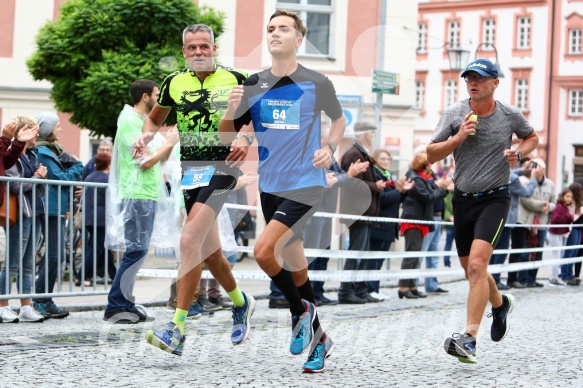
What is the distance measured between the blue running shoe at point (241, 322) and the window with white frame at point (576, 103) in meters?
57.9

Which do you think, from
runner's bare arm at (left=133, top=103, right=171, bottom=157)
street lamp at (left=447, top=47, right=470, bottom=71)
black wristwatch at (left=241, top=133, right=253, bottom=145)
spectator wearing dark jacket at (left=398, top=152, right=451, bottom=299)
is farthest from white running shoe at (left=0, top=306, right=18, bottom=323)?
street lamp at (left=447, top=47, right=470, bottom=71)

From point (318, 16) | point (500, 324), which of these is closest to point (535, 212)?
point (500, 324)

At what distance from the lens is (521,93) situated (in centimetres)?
6481

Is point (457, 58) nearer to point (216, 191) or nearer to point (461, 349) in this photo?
point (216, 191)

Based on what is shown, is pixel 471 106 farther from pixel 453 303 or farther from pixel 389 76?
pixel 389 76

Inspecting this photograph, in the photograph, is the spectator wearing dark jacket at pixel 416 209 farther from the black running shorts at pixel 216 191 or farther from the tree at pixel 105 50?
the black running shorts at pixel 216 191

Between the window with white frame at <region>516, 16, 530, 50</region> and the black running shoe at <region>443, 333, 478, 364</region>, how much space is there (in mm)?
59462

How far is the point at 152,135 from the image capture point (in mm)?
7520

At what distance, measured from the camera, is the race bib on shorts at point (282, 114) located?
21.7 feet

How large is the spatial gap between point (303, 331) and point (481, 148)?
5.94 ft

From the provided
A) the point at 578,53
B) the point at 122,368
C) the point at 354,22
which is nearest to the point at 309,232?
the point at 122,368

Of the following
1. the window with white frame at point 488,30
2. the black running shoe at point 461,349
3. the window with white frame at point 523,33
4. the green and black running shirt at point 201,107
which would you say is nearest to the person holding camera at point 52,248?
the green and black running shirt at point 201,107

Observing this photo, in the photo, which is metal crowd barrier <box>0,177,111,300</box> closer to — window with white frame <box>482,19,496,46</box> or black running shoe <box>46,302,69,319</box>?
black running shoe <box>46,302,69,319</box>

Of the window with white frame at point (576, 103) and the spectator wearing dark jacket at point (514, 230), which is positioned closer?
the spectator wearing dark jacket at point (514, 230)
